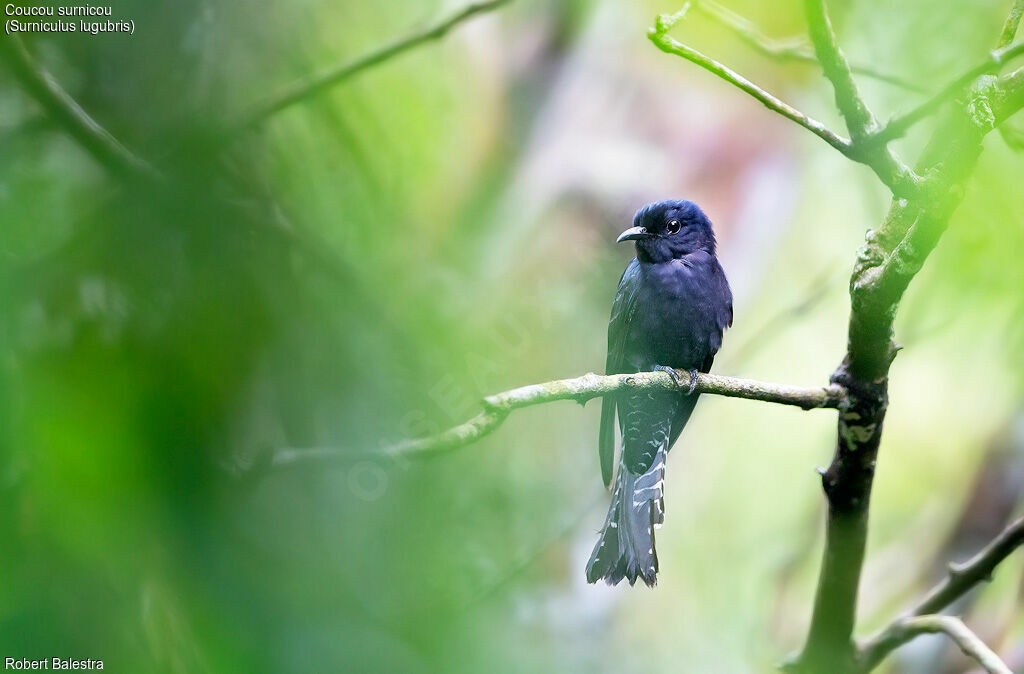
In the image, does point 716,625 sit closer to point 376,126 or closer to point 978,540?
point 978,540

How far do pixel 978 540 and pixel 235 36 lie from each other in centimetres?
521

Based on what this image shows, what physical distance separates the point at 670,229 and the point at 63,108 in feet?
8.46

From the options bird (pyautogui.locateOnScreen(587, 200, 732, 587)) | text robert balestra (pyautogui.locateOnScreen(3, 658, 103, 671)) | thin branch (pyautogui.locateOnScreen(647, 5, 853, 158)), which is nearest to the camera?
text robert balestra (pyautogui.locateOnScreen(3, 658, 103, 671))

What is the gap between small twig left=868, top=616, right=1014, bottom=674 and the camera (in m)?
2.64

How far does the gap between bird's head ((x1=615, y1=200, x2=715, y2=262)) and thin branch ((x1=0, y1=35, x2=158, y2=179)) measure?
242 cm

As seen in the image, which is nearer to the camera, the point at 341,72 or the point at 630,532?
the point at 630,532

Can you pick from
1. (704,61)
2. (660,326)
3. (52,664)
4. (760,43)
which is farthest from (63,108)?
(760,43)

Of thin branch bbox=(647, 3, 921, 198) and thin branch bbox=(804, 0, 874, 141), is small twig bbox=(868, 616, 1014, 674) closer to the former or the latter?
thin branch bbox=(647, 3, 921, 198)

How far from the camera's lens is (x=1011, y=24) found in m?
2.17

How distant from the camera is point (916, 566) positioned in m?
5.83

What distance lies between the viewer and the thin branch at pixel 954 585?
3.12 meters

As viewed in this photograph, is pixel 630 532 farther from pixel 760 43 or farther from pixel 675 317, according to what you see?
pixel 760 43

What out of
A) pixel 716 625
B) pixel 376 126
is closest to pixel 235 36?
pixel 376 126

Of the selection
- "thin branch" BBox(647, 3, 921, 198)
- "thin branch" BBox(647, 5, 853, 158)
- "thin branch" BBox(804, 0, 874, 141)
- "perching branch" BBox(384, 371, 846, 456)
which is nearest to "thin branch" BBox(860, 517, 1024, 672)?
"perching branch" BBox(384, 371, 846, 456)
